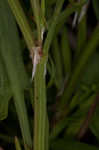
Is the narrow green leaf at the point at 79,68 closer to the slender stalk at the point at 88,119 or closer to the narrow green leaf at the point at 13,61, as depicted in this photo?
the slender stalk at the point at 88,119

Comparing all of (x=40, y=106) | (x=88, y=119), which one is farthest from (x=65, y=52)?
(x=40, y=106)

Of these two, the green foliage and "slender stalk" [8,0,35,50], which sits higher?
"slender stalk" [8,0,35,50]

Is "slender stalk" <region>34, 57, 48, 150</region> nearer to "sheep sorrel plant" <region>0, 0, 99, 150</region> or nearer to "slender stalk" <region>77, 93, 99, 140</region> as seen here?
"sheep sorrel plant" <region>0, 0, 99, 150</region>

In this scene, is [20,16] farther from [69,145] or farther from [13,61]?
[69,145]

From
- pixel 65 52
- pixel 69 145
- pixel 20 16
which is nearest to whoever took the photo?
pixel 20 16

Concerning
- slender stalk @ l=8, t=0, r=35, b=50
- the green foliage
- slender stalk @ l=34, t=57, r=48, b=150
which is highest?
slender stalk @ l=8, t=0, r=35, b=50

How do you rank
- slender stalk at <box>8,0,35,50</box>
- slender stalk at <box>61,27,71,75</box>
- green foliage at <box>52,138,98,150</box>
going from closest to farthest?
slender stalk at <box>8,0,35,50</box>
green foliage at <box>52,138,98,150</box>
slender stalk at <box>61,27,71,75</box>

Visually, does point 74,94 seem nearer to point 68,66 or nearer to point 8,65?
point 68,66

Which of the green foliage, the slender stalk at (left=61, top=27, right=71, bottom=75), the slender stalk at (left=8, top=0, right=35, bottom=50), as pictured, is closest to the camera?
the slender stalk at (left=8, top=0, right=35, bottom=50)

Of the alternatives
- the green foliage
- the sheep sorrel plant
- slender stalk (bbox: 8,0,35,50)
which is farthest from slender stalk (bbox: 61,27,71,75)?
slender stalk (bbox: 8,0,35,50)
